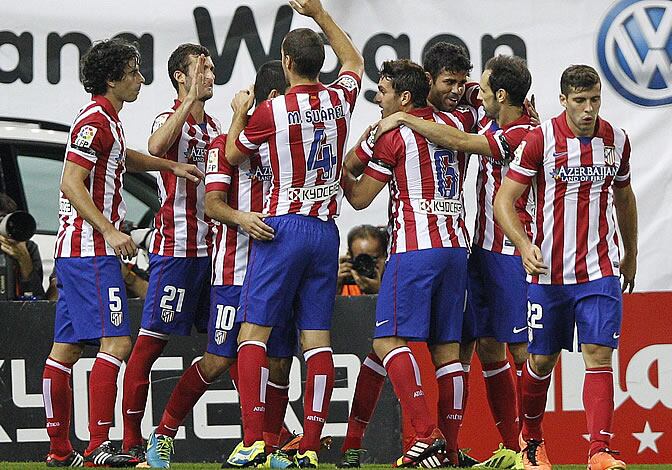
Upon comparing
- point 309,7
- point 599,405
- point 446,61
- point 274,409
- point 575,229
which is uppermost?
point 309,7

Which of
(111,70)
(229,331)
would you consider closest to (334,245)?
(229,331)

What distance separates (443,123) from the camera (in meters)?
6.94

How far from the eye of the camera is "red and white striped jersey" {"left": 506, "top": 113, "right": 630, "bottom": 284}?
21.0 ft

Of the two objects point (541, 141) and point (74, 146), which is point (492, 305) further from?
point (74, 146)

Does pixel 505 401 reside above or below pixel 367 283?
below

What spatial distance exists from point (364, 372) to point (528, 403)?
88 cm

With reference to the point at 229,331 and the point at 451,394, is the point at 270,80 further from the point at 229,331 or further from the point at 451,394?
the point at 451,394

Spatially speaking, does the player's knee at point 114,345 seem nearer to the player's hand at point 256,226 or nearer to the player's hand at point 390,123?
the player's hand at point 256,226

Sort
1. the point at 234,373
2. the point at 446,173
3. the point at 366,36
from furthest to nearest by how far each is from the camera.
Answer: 1. the point at 366,36
2. the point at 234,373
3. the point at 446,173

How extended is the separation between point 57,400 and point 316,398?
4.44 ft

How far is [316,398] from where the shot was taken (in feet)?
21.6

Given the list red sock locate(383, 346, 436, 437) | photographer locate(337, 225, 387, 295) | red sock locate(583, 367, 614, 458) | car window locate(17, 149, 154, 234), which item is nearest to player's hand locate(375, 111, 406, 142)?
red sock locate(383, 346, 436, 437)

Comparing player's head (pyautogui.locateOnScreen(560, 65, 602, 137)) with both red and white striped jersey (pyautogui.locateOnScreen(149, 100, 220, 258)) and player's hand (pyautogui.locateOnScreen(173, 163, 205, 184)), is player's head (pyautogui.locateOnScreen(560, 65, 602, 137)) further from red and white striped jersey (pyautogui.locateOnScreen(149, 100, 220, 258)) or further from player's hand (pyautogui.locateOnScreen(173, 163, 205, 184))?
red and white striped jersey (pyautogui.locateOnScreen(149, 100, 220, 258))

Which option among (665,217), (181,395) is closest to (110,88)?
(181,395)
